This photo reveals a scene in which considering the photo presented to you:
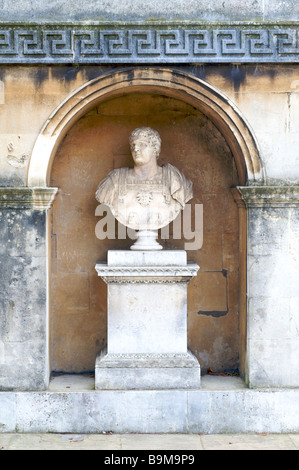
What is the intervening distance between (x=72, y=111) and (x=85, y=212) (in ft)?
4.23

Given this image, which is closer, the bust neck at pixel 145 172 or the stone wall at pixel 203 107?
the stone wall at pixel 203 107

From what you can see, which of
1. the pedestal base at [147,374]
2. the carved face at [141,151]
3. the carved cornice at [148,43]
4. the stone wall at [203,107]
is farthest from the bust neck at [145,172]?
the pedestal base at [147,374]

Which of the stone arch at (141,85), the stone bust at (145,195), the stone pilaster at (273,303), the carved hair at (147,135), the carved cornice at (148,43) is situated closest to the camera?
the carved cornice at (148,43)

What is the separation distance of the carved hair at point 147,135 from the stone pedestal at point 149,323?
112 centimetres

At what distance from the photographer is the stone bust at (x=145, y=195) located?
674 cm

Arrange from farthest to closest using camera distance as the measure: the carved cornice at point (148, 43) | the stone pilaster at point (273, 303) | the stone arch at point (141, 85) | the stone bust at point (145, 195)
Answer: the stone bust at point (145, 195), the stone pilaster at point (273, 303), the stone arch at point (141, 85), the carved cornice at point (148, 43)

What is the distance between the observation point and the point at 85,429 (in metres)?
6.33

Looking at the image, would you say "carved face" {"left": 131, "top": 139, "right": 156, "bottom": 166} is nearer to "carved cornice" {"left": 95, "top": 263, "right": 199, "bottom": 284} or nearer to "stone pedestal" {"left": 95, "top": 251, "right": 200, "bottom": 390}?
"stone pedestal" {"left": 95, "top": 251, "right": 200, "bottom": 390}

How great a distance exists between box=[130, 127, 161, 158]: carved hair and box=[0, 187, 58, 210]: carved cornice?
3.32 feet

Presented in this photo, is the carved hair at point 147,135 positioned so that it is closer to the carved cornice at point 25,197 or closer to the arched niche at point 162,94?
the arched niche at point 162,94

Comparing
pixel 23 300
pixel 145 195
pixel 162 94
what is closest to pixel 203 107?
pixel 162 94

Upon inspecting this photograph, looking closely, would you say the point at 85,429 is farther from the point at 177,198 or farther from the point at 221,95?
the point at 221,95

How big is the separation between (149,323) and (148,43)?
107 inches

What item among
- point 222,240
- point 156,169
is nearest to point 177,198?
point 156,169
